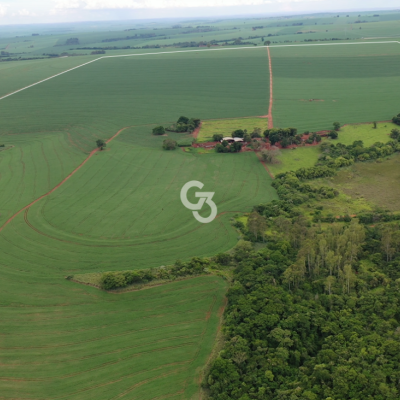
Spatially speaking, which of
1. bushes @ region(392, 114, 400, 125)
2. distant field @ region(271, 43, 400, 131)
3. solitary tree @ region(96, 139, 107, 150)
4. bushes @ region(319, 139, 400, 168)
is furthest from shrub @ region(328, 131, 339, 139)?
A: solitary tree @ region(96, 139, 107, 150)

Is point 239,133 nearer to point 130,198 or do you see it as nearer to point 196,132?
point 196,132

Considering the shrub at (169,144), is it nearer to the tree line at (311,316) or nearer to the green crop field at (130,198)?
the green crop field at (130,198)

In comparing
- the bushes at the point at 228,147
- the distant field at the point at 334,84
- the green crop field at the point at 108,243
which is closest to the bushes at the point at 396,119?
the distant field at the point at 334,84

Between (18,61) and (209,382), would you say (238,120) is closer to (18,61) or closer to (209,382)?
(209,382)

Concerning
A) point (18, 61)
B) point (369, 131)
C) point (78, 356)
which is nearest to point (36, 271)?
point (78, 356)

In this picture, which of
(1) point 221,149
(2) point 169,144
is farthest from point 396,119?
(2) point 169,144

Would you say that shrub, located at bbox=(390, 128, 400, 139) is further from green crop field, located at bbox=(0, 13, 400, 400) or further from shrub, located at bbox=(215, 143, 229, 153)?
shrub, located at bbox=(215, 143, 229, 153)
